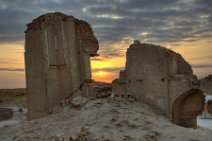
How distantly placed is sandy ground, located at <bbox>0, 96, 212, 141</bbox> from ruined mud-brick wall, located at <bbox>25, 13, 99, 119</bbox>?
1.78m

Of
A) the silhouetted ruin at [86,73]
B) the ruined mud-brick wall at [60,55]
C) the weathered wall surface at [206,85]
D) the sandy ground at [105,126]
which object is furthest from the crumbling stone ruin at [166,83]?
the ruined mud-brick wall at [60,55]

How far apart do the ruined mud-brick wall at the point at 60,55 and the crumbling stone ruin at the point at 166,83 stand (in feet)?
9.83

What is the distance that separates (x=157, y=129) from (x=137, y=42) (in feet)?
14.8

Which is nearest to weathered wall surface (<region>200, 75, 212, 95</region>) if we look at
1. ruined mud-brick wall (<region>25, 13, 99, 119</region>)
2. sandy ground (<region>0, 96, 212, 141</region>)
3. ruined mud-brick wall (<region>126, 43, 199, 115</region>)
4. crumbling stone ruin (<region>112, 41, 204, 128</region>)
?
crumbling stone ruin (<region>112, 41, 204, 128</region>)

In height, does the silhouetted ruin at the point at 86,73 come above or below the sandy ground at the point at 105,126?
above

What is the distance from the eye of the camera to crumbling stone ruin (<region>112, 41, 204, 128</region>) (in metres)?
11.8

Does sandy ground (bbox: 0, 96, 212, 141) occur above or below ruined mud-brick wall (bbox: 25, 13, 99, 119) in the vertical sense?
below

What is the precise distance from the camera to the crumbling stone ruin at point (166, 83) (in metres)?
11.8

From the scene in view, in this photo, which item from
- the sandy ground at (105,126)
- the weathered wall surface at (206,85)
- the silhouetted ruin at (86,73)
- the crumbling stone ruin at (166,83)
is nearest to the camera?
the sandy ground at (105,126)

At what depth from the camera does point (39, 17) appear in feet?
51.8

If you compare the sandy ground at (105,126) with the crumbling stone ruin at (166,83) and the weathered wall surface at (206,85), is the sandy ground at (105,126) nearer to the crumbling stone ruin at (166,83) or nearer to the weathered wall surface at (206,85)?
the crumbling stone ruin at (166,83)

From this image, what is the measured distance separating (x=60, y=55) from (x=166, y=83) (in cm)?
574

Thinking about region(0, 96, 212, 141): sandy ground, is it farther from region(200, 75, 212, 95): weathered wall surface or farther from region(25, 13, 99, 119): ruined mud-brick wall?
region(25, 13, 99, 119): ruined mud-brick wall

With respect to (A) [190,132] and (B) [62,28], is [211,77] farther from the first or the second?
(B) [62,28]
